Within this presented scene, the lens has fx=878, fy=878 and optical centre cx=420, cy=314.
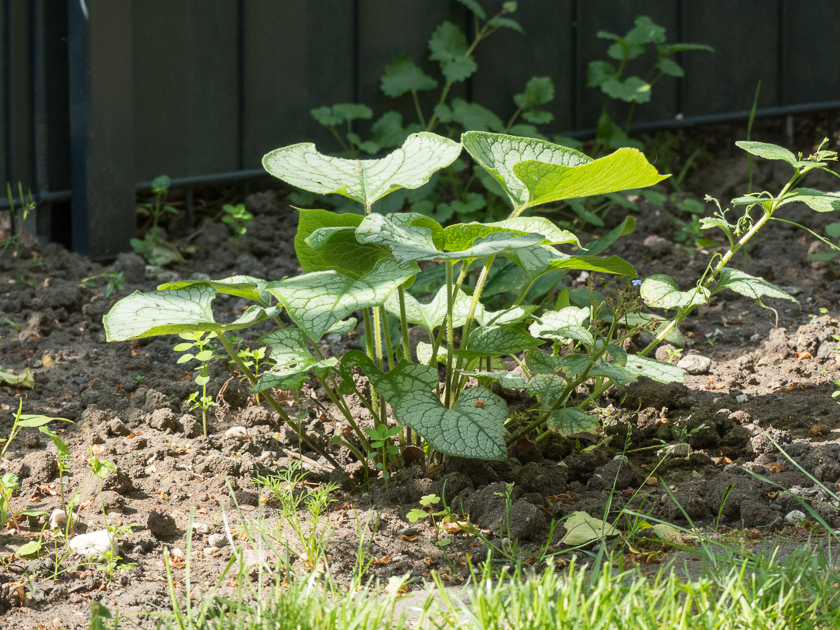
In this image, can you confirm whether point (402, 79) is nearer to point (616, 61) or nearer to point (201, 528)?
point (616, 61)

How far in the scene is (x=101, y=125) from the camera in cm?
349

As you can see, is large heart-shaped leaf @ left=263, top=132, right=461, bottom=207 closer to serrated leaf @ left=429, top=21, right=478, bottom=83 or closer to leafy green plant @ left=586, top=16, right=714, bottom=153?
serrated leaf @ left=429, top=21, right=478, bottom=83

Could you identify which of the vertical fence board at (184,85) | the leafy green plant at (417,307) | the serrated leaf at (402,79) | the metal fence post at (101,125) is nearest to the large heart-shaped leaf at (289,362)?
the leafy green plant at (417,307)

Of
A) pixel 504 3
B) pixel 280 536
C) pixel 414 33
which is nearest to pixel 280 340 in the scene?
pixel 280 536

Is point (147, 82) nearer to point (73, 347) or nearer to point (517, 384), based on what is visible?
point (73, 347)

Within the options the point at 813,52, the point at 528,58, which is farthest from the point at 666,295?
the point at 813,52

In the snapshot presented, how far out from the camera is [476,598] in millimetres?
1418

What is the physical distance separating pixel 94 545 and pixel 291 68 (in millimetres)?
2723

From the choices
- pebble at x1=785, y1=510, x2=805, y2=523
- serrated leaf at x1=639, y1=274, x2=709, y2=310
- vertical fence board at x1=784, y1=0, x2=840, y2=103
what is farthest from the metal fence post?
vertical fence board at x1=784, y1=0, x2=840, y2=103

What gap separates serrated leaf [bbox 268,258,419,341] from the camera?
160 cm

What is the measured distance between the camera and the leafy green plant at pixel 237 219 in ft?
12.3

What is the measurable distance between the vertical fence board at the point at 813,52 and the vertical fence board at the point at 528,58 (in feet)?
4.82

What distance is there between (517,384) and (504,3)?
2994 mm

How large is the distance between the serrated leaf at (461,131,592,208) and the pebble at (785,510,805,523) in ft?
2.82
